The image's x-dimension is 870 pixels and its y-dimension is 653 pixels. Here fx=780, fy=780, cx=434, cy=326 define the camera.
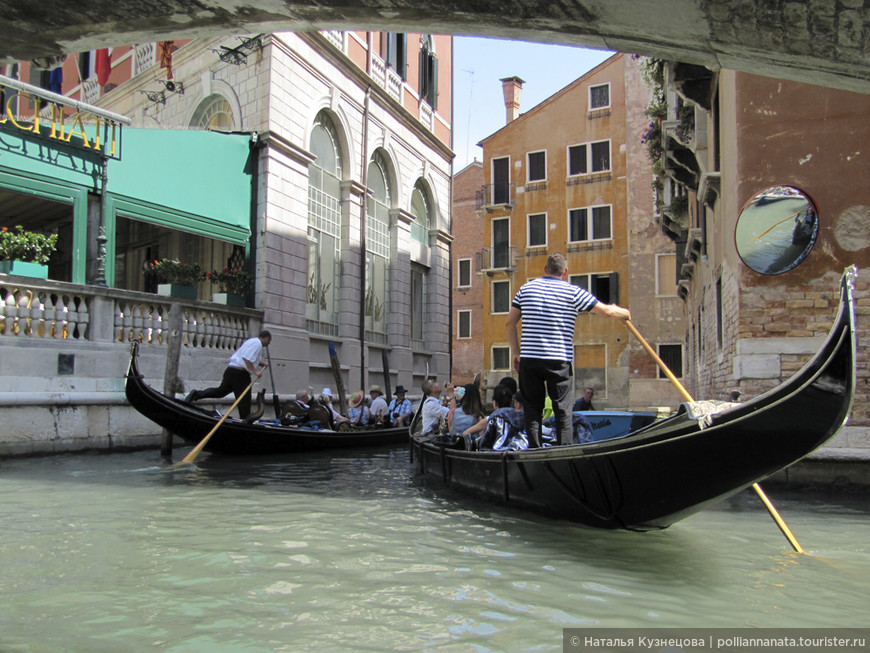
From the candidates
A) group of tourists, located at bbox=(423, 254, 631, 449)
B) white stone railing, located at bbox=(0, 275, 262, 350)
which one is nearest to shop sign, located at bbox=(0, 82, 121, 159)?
white stone railing, located at bbox=(0, 275, 262, 350)

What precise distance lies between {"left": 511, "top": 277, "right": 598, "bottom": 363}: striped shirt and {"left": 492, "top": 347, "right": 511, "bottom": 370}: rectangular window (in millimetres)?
16336

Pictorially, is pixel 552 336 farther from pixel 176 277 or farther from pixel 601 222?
pixel 601 222

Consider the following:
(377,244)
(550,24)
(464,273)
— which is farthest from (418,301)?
(550,24)

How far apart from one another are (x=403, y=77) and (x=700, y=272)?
295 inches

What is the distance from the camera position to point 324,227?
41.0ft

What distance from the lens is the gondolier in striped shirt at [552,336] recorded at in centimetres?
429

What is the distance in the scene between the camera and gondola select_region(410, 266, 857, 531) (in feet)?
9.78

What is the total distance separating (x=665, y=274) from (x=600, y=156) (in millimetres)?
3652

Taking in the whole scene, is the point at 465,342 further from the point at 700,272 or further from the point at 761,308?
the point at 761,308

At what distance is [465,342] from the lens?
24.1 meters

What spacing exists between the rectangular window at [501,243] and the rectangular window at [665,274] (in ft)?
13.5

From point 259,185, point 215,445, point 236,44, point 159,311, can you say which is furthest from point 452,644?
point 236,44

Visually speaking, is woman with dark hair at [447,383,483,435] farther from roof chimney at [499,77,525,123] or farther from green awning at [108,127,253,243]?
roof chimney at [499,77,525,123]

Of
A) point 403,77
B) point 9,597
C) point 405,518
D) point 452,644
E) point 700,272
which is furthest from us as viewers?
point 403,77
